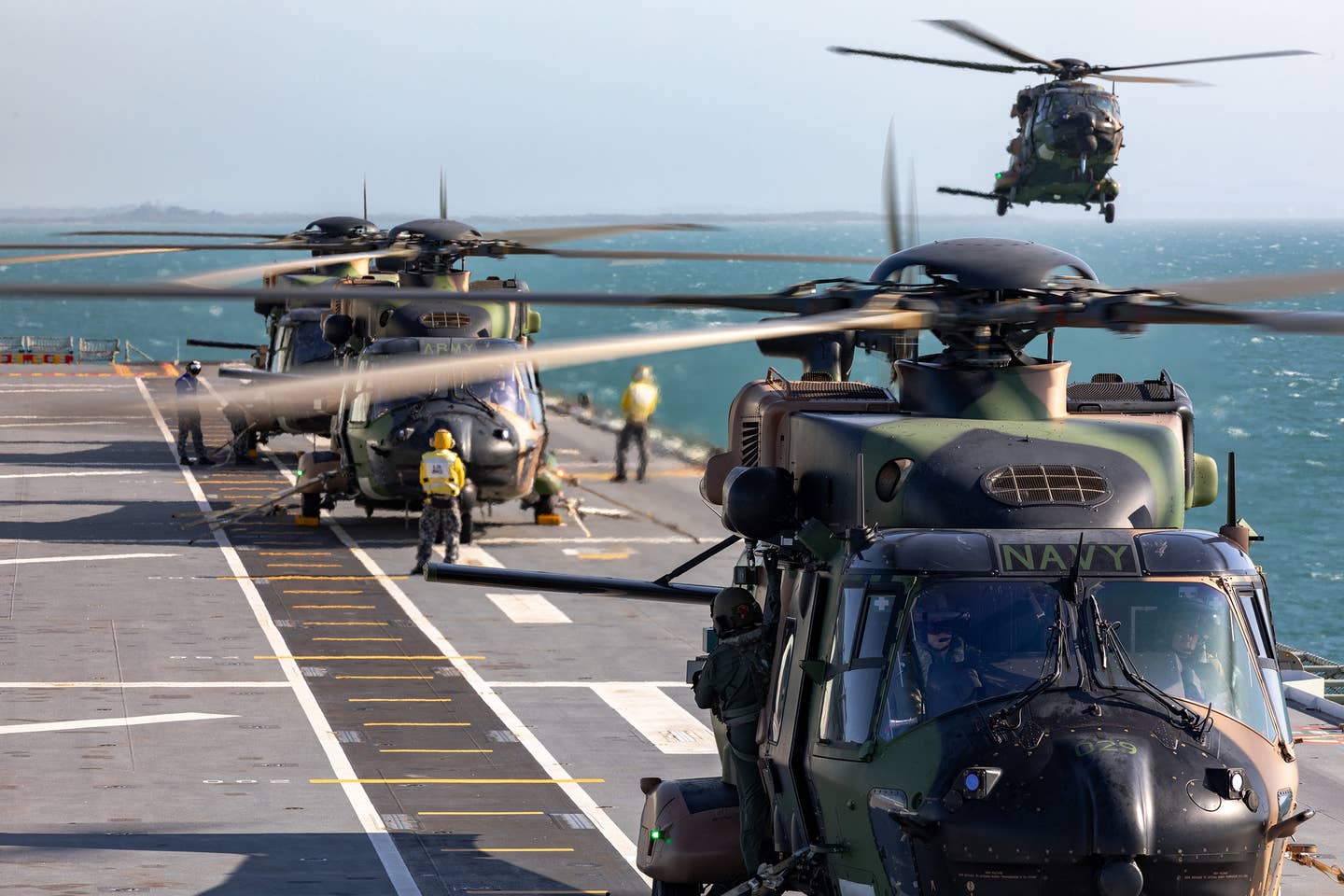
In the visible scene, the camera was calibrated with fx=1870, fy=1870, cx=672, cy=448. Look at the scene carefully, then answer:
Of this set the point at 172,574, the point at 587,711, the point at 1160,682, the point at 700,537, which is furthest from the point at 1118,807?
the point at 700,537

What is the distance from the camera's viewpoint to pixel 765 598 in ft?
38.8

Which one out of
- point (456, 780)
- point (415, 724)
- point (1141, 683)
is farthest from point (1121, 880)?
point (415, 724)

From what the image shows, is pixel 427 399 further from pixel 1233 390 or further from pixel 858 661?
pixel 1233 390

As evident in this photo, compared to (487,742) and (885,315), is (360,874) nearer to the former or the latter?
(487,742)

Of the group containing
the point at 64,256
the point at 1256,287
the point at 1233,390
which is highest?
the point at 1256,287

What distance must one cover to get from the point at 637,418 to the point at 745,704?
25.4 meters

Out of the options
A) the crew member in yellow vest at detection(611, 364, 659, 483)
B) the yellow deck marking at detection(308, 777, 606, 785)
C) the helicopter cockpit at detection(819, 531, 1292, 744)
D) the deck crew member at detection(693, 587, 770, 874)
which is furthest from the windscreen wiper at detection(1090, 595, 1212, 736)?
the crew member in yellow vest at detection(611, 364, 659, 483)

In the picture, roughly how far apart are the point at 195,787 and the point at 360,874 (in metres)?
3.06

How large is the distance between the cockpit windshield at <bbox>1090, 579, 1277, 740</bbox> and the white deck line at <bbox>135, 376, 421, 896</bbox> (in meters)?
4.92

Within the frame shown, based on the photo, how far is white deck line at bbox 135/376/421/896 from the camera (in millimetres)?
13828

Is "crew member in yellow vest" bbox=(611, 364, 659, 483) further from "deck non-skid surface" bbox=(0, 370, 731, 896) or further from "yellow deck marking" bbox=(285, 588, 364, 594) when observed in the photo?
"yellow deck marking" bbox=(285, 588, 364, 594)

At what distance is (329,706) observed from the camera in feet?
63.5

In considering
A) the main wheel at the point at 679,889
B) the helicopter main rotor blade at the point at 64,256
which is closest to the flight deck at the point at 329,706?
the helicopter main rotor blade at the point at 64,256

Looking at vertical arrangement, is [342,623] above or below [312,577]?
above
